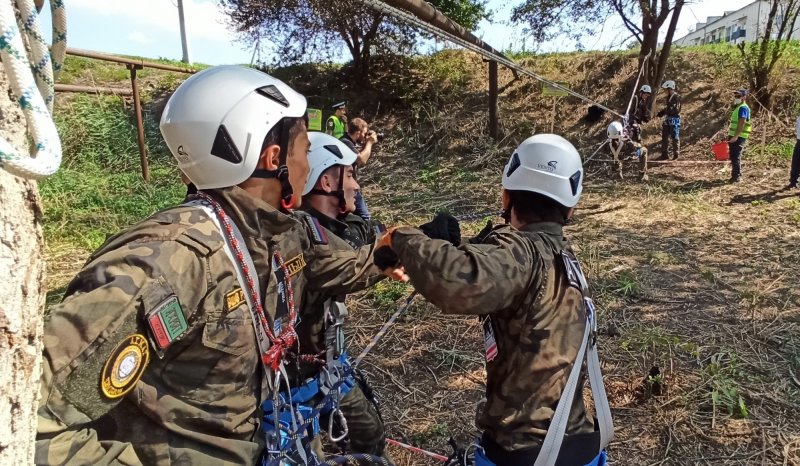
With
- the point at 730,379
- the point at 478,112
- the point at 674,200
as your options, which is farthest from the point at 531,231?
the point at 478,112

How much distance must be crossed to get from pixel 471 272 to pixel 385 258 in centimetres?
52

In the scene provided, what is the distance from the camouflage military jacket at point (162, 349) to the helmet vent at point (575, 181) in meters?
1.24

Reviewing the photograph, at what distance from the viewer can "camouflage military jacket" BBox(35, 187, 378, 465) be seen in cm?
125

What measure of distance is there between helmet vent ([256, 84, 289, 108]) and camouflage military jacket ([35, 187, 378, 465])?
0.40 meters

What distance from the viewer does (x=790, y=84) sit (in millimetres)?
12977

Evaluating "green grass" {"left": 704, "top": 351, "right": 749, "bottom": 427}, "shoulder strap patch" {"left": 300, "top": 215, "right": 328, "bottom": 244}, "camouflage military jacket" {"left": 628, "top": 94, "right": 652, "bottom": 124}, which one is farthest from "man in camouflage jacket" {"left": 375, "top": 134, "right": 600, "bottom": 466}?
"camouflage military jacket" {"left": 628, "top": 94, "right": 652, "bottom": 124}

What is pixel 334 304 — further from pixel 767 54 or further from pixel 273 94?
pixel 767 54

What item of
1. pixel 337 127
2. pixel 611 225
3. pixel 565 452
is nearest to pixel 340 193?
pixel 565 452

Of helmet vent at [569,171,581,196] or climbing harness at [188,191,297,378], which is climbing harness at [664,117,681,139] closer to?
helmet vent at [569,171,581,196]

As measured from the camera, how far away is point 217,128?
179cm

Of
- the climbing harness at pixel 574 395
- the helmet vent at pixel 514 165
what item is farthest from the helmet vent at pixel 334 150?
the climbing harness at pixel 574 395

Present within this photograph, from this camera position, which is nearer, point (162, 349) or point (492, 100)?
point (162, 349)

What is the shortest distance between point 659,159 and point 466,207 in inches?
216

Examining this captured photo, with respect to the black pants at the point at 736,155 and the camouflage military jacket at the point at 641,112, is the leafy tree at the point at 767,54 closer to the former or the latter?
the camouflage military jacket at the point at 641,112
